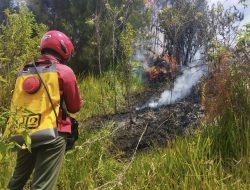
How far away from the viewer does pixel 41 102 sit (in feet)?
14.3

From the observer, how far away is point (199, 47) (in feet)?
55.0

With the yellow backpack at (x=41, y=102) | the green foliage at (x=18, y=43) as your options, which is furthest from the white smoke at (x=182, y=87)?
the yellow backpack at (x=41, y=102)

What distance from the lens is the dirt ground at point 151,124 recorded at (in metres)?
8.01

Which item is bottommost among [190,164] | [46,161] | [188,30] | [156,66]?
[156,66]

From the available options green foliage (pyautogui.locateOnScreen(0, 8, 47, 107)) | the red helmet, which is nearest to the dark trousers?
the red helmet

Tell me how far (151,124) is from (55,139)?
16.2ft

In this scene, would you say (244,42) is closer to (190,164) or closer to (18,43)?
(190,164)

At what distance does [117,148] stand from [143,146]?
0.63 metres

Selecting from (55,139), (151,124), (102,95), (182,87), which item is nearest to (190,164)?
(55,139)

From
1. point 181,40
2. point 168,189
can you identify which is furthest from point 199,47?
point 168,189

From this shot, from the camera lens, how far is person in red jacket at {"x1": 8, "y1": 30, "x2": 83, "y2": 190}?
14.5 ft

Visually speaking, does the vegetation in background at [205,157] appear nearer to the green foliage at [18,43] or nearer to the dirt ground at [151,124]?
the dirt ground at [151,124]

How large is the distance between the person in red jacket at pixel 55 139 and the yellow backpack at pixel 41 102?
0.06 m

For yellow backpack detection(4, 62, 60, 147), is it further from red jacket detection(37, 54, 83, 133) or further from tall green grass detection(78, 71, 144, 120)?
tall green grass detection(78, 71, 144, 120)
